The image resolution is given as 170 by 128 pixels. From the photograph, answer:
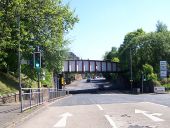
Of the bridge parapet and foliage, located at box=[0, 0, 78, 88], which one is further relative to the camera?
the bridge parapet

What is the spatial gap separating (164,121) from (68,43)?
3999 centimetres

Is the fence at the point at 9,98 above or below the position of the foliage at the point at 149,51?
below

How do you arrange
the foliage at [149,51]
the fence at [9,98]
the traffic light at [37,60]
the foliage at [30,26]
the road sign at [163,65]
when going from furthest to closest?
the foliage at [149,51], the road sign at [163,65], the fence at [9,98], the traffic light at [37,60], the foliage at [30,26]

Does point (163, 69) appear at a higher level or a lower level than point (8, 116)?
higher

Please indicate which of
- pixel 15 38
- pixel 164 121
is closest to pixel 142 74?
pixel 15 38

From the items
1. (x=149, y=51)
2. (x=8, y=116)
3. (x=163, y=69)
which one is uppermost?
(x=149, y=51)

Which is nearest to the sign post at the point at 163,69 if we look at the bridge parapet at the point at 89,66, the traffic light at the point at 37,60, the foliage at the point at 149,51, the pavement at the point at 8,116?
the foliage at the point at 149,51

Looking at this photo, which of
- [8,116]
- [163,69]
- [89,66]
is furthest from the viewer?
[89,66]

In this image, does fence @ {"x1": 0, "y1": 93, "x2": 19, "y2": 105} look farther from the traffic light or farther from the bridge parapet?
the bridge parapet

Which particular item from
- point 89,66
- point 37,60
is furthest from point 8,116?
point 89,66

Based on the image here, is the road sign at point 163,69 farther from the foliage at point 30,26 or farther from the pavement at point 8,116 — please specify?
the pavement at point 8,116

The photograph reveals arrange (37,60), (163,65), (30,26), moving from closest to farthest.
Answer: (37,60) < (30,26) < (163,65)

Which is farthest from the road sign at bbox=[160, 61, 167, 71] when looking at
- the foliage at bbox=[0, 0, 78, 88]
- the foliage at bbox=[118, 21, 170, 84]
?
the foliage at bbox=[0, 0, 78, 88]

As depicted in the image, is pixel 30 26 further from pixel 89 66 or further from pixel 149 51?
pixel 89 66
